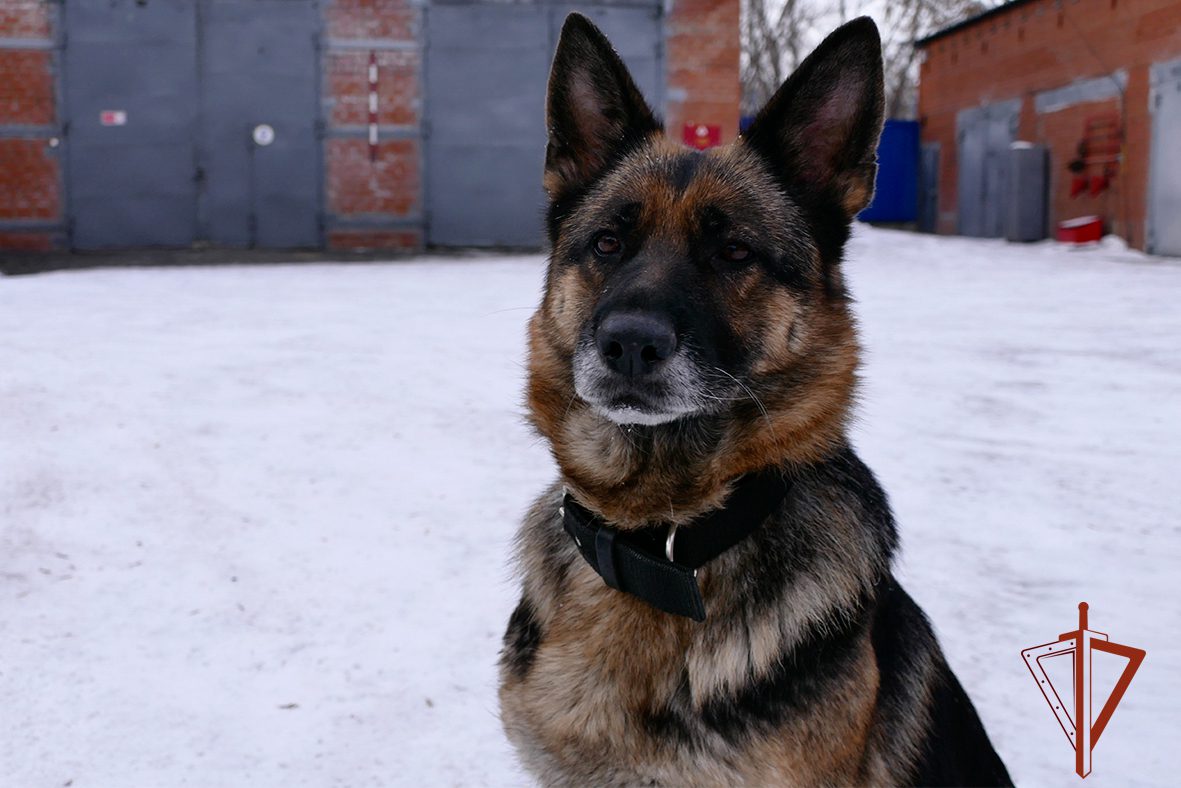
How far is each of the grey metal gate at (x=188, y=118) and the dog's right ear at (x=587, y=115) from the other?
15.2m

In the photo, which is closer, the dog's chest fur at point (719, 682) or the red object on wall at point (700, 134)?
the dog's chest fur at point (719, 682)

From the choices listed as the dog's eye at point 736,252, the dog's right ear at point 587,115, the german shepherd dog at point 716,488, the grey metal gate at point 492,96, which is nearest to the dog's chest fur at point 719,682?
the german shepherd dog at point 716,488

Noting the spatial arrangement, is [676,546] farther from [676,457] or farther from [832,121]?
[832,121]

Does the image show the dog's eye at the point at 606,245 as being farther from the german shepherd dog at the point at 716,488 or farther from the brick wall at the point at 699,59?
the brick wall at the point at 699,59

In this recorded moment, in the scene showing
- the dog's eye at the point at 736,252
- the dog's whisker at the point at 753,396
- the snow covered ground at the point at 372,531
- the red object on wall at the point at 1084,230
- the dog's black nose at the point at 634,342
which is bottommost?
the snow covered ground at the point at 372,531

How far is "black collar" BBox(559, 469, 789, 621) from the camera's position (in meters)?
2.23

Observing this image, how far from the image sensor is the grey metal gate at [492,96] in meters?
17.2

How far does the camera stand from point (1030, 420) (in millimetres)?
6512

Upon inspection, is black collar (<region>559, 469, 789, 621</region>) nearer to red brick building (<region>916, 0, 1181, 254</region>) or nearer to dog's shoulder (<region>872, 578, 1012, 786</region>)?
dog's shoulder (<region>872, 578, 1012, 786</region>)

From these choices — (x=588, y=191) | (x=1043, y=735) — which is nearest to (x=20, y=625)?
(x=588, y=191)

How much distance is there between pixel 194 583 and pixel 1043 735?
3060 mm

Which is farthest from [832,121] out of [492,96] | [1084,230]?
→ [1084,230]

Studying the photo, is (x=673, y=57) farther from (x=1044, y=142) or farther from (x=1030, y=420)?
(x=1030, y=420)

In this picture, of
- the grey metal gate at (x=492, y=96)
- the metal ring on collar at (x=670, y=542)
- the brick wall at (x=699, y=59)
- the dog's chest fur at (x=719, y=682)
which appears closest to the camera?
the dog's chest fur at (x=719, y=682)
